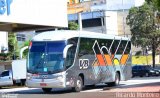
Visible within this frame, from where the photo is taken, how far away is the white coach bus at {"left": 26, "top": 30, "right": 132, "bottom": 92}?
76.0 feet

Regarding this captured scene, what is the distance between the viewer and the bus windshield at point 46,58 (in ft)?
76.0

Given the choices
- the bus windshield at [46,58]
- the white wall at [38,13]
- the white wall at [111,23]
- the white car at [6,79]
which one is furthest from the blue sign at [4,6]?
the white wall at [111,23]

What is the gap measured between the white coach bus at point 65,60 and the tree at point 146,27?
125ft

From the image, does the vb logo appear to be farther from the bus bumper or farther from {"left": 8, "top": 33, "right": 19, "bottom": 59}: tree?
{"left": 8, "top": 33, "right": 19, "bottom": 59}: tree

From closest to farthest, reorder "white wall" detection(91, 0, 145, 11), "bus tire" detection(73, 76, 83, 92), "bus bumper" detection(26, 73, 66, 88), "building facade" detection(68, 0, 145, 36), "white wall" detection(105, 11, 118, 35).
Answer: "bus bumper" detection(26, 73, 66, 88), "bus tire" detection(73, 76, 83, 92), "white wall" detection(105, 11, 118, 35), "building facade" detection(68, 0, 145, 36), "white wall" detection(91, 0, 145, 11)

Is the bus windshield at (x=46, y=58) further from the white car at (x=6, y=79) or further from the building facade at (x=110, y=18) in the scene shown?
the building facade at (x=110, y=18)

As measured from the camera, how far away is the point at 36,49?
23906 millimetres

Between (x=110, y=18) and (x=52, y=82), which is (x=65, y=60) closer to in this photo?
(x=52, y=82)

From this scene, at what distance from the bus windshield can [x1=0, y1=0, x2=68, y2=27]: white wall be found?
5770 mm

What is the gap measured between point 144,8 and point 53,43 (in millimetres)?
43188

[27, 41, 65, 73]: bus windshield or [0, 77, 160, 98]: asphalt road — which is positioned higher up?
[27, 41, 65, 73]: bus windshield

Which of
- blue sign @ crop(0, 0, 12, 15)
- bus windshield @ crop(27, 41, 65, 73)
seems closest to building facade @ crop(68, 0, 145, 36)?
blue sign @ crop(0, 0, 12, 15)

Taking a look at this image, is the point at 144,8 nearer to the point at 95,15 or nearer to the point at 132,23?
the point at 132,23

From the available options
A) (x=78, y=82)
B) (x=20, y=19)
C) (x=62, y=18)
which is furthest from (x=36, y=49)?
(x=62, y=18)
